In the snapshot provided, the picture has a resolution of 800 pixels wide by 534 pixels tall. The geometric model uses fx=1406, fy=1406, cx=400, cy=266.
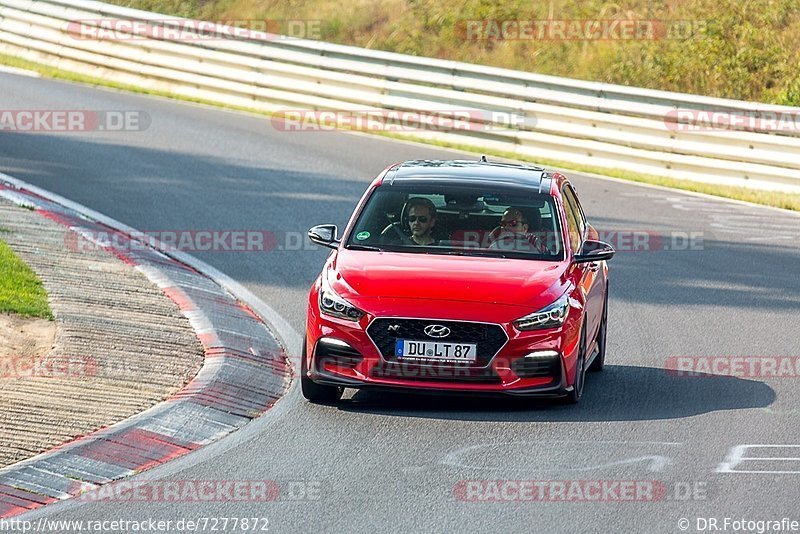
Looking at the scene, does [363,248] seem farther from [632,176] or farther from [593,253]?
[632,176]

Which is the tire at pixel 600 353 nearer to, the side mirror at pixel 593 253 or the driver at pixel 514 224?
the side mirror at pixel 593 253

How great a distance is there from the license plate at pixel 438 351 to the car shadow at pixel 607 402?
0.86ft

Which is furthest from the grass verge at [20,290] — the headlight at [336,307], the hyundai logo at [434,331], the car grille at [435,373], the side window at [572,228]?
the side window at [572,228]

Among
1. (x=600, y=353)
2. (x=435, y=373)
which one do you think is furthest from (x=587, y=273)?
(x=435, y=373)

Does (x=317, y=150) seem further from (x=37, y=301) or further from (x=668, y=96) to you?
(x=37, y=301)

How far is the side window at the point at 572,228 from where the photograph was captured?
10.8 meters

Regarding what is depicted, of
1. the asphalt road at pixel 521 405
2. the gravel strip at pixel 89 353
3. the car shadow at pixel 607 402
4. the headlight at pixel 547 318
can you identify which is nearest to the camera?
the asphalt road at pixel 521 405

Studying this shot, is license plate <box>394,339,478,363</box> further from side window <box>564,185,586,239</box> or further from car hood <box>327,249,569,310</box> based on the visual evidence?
side window <box>564,185,586,239</box>

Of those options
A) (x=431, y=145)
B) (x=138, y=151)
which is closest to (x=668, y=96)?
(x=431, y=145)

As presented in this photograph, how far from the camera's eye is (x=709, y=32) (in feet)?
87.2

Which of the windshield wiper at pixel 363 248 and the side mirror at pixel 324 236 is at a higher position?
the side mirror at pixel 324 236

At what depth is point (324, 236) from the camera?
10469 millimetres

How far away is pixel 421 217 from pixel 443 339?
1510mm

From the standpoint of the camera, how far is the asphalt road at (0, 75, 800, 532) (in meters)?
7.64
